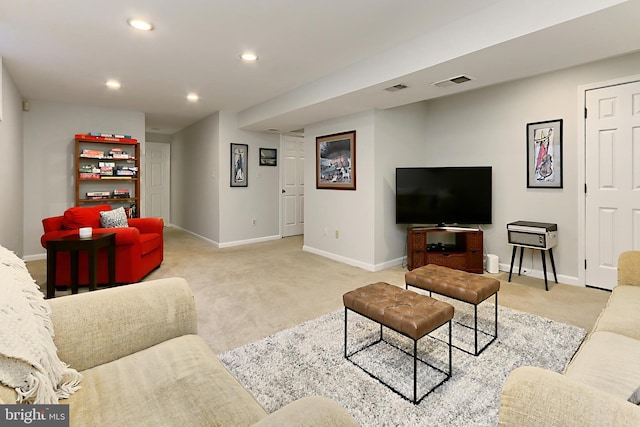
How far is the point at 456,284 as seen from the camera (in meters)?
2.24

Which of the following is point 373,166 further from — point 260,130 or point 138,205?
point 138,205

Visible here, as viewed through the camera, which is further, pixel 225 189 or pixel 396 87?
pixel 225 189

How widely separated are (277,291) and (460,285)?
1.84 m

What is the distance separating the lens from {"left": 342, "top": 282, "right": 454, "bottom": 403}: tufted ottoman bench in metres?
1.67

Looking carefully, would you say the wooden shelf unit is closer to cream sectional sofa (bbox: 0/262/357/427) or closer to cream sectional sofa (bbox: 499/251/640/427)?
cream sectional sofa (bbox: 0/262/357/427)

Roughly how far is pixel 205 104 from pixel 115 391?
4755 millimetres

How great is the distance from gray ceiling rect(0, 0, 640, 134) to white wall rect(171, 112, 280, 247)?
159cm

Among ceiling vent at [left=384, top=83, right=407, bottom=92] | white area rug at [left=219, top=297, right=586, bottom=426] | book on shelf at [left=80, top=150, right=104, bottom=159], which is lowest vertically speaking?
white area rug at [left=219, top=297, right=586, bottom=426]

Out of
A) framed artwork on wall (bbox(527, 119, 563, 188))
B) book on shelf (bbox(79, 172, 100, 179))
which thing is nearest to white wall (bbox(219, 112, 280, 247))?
book on shelf (bbox(79, 172, 100, 179))

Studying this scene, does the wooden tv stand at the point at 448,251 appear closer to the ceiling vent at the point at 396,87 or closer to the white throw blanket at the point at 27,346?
the ceiling vent at the point at 396,87

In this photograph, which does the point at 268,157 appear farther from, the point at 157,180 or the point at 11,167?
the point at 11,167

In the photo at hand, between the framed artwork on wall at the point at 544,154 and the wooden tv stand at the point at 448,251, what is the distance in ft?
2.87

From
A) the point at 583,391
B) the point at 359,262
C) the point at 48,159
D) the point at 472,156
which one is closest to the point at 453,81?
the point at 472,156

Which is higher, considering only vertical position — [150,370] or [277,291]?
[150,370]
